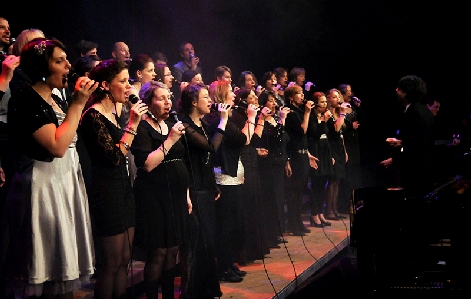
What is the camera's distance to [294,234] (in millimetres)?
6770

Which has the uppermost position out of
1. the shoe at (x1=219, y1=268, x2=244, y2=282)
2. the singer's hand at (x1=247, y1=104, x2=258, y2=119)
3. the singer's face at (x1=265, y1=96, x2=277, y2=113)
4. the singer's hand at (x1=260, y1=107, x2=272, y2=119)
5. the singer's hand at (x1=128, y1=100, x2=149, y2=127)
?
the singer's face at (x1=265, y1=96, x2=277, y2=113)

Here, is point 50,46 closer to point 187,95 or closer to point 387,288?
point 187,95

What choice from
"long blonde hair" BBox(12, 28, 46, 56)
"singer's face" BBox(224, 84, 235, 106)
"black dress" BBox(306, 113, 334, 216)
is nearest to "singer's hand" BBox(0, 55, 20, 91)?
"long blonde hair" BBox(12, 28, 46, 56)

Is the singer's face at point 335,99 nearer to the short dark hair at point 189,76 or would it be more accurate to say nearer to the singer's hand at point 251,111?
the short dark hair at point 189,76

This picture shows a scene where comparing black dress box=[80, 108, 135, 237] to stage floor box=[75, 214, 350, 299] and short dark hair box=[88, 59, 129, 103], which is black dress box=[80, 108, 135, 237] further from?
stage floor box=[75, 214, 350, 299]

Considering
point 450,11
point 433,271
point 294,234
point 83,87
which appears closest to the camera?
point 83,87

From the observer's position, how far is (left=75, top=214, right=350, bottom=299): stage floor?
4.41 metres

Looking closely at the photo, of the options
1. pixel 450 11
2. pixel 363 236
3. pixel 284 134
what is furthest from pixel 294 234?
pixel 450 11

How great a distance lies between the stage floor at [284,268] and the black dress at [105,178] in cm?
52

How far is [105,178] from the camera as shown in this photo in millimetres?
3109

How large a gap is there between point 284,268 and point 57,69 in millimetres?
3154

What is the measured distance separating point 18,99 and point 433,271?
2.35 m

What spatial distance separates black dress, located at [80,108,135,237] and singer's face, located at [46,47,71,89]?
35cm

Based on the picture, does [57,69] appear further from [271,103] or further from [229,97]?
[271,103]
